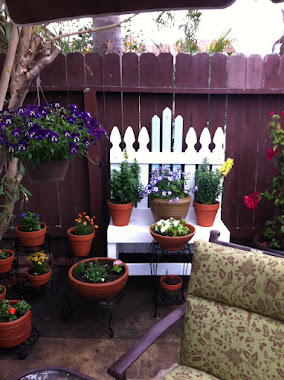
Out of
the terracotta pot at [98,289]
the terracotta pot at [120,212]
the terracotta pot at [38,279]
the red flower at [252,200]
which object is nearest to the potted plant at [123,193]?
the terracotta pot at [120,212]

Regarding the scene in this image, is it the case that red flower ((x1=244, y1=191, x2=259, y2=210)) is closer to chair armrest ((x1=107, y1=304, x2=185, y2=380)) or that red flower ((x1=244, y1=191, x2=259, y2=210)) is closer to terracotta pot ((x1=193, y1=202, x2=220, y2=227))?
terracotta pot ((x1=193, y1=202, x2=220, y2=227))

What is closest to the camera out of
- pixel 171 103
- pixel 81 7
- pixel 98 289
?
pixel 81 7

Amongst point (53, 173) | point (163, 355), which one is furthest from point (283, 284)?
point (53, 173)

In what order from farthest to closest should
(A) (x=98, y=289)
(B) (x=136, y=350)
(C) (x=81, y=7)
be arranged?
(A) (x=98, y=289) → (B) (x=136, y=350) → (C) (x=81, y=7)

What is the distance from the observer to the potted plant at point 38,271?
2623mm

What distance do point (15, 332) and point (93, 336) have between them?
528 millimetres

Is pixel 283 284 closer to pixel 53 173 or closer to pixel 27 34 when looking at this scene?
pixel 53 173

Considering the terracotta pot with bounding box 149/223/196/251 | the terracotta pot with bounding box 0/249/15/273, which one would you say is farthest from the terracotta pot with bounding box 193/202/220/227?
the terracotta pot with bounding box 0/249/15/273

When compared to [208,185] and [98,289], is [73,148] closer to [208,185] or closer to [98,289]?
[98,289]

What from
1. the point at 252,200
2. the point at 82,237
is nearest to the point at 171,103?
the point at 252,200

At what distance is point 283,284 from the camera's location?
1314 millimetres

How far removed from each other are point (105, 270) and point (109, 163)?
104 cm

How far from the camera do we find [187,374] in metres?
1.43

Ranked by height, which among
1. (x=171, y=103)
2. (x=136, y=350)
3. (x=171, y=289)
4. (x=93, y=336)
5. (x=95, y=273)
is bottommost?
(x=93, y=336)
